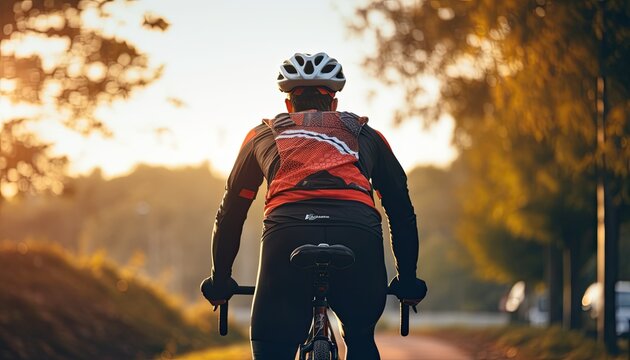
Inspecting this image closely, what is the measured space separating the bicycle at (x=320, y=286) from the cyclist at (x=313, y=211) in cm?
4

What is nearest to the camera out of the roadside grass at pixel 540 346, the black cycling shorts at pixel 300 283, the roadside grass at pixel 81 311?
the black cycling shorts at pixel 300 283

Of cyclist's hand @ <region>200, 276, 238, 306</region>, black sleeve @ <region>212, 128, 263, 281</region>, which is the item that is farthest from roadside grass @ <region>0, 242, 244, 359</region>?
black sleeve @ <region>212, 128, 263, 281</region>

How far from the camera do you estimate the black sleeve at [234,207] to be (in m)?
Result: 5.06

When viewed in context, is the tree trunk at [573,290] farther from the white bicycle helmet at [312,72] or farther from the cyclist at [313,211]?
the white bicycle helmet at [312,72]

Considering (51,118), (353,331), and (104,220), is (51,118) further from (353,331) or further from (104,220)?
(104,220)

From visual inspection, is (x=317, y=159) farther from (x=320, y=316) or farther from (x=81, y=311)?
(x=81, y=311)

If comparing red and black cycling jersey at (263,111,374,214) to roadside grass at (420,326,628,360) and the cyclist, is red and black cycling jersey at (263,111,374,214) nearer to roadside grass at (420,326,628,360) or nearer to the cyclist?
the cyclist

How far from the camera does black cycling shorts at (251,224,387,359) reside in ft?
15.4

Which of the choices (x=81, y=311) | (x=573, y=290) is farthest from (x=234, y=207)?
(x=573, y=290)

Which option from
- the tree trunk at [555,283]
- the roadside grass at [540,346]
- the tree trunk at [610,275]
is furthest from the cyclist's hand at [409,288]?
the tree trunk at [555,283]

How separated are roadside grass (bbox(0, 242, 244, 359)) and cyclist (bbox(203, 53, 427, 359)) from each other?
520 inches

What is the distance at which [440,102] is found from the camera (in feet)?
80.0

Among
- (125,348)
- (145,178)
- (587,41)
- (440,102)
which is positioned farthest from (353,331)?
(145,178)

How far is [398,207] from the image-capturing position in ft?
16.9
